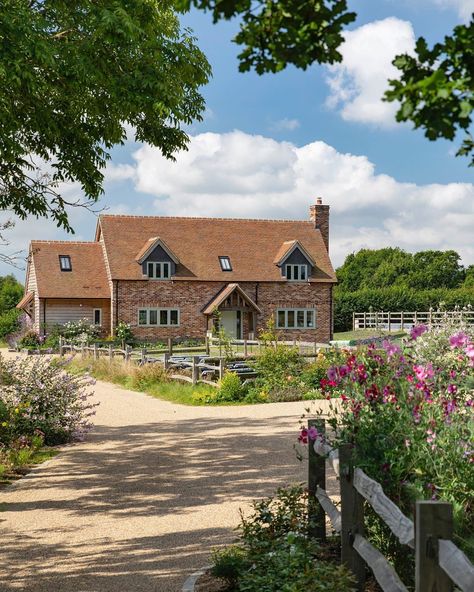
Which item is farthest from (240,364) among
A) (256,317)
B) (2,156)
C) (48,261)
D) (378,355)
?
(48,261)

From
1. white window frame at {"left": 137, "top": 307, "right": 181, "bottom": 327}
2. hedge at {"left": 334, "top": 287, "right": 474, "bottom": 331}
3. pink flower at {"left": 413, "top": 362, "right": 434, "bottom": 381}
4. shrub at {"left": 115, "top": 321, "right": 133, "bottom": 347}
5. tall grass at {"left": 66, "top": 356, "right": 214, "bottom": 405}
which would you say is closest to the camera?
pink flower at {"left": 413, "top": 362, "right": 434, "bottom": 381}

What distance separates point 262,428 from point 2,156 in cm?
768

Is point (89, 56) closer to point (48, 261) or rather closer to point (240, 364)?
point (240, 364)

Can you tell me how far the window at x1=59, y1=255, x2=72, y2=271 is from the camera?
46.3m

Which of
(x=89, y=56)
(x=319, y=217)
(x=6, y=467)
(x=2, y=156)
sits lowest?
(x=6, y=467)

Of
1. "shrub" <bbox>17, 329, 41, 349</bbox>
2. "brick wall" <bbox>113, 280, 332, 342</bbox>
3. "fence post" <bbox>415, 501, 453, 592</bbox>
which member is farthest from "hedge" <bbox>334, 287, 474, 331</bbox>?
"fence post" <bbox>415, 501, 453, 592</bbox>

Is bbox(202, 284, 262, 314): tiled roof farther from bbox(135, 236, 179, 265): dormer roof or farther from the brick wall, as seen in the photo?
bbox(135, 236, 179, 265): dormer roof

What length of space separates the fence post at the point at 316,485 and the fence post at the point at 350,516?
98 cm

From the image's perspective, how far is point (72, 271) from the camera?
151 ft

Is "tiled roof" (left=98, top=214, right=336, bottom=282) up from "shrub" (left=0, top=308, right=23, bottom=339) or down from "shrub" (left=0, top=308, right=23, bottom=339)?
up

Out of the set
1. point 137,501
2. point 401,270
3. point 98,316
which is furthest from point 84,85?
point 401,270

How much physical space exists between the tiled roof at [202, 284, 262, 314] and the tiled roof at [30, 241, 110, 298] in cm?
610

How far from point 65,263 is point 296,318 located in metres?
14.8

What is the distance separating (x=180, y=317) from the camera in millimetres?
44656
